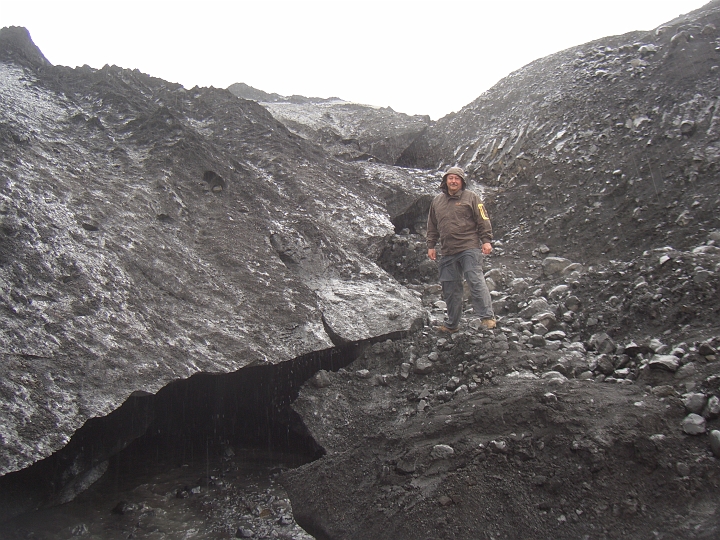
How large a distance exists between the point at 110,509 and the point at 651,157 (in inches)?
259

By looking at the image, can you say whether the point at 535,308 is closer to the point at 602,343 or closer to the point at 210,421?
the point at 602,343

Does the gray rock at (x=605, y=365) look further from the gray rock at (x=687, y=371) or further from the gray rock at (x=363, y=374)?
the gray rock at (x=363, y=374)

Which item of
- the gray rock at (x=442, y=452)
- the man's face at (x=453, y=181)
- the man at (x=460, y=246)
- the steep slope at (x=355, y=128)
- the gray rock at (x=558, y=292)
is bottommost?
the gray rock at (x=442, y=452)

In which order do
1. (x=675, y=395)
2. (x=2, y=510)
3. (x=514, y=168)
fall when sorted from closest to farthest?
(x=675, y=395), (x=2, y=510), (x=514, y=168)

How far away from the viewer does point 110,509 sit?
338 centimetres

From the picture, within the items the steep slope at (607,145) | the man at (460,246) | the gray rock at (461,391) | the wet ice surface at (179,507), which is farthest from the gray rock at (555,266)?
the wet ice surface at (179,507)

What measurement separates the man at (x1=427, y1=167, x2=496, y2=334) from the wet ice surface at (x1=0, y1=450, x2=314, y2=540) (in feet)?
6.62

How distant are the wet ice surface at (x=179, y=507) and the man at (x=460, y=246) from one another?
2.02 metres

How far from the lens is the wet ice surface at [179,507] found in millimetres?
3104

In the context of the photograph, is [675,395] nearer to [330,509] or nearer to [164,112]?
[330,509]

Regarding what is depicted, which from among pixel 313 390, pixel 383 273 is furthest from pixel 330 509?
pixel 383 273

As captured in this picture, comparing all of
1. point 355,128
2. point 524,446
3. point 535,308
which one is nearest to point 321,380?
point 524,446

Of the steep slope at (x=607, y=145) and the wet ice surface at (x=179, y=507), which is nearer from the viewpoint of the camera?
the wet ice surface at (x=179, y=507)

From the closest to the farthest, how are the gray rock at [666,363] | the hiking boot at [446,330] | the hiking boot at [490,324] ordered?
the gray rock at [666,363] < the hiking boot at [490,324] < the hiking boot at [446,330]
